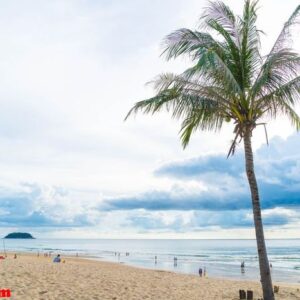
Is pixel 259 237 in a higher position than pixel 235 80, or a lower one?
lower

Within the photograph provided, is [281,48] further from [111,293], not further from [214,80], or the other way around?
[111,293]

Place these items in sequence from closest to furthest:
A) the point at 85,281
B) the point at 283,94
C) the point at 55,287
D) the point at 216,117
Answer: the point at 283,94 < the point at 216,117 < the point at 55,287 < the point at 85,281

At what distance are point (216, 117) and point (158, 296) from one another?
24.6ft

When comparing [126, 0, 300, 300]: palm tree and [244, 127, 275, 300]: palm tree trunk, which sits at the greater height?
[126, 0, 300, 300]: palm tree

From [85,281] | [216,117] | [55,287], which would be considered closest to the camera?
[216,117]

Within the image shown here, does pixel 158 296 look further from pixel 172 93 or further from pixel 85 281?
pixel 172 93

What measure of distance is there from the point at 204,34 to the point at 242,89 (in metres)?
2.19

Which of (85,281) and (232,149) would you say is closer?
(232,149)

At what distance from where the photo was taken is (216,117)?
13.7 meters

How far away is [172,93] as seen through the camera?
43.9 ft

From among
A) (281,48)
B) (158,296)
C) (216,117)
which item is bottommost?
(158,296)

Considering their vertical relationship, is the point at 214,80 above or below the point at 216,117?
above

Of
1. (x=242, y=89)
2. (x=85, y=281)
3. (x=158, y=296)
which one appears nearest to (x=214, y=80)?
(x=242, y=89)

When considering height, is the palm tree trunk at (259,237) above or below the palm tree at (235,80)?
below
